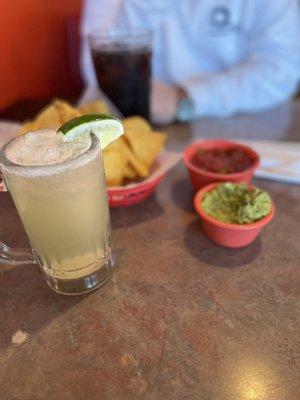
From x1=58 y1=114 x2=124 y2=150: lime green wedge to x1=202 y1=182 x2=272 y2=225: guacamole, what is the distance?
0.26m

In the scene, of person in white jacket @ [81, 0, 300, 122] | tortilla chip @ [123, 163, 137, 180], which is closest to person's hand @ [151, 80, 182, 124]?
person in white jacket @ [81, 0, 300, 122]

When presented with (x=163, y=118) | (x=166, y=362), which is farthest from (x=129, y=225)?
(x=163, y=118)

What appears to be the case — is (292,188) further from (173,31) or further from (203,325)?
(173,31)

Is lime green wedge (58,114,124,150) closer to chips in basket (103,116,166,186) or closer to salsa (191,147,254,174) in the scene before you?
chips in basket (103,116,166,186)

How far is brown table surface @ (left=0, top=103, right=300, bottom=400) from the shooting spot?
498 mm

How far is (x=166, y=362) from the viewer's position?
524 mm

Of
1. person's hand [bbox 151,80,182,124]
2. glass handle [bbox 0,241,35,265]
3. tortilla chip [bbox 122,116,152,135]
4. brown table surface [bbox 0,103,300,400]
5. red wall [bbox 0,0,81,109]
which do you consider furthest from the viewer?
red wall [bbox 0,0,81,109]

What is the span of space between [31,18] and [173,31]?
0.67 meters

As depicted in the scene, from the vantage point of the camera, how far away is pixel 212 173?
0.84 metres

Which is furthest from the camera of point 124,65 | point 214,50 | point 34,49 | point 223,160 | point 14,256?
point 34,49

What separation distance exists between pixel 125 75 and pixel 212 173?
47cm

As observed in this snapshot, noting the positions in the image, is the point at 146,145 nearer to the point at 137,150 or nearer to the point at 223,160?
the point at 137,150

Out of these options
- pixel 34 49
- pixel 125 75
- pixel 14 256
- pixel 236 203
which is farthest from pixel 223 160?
pixel 34 49

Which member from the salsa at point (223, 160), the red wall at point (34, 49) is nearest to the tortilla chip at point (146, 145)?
the salsa at point (223, 160)
